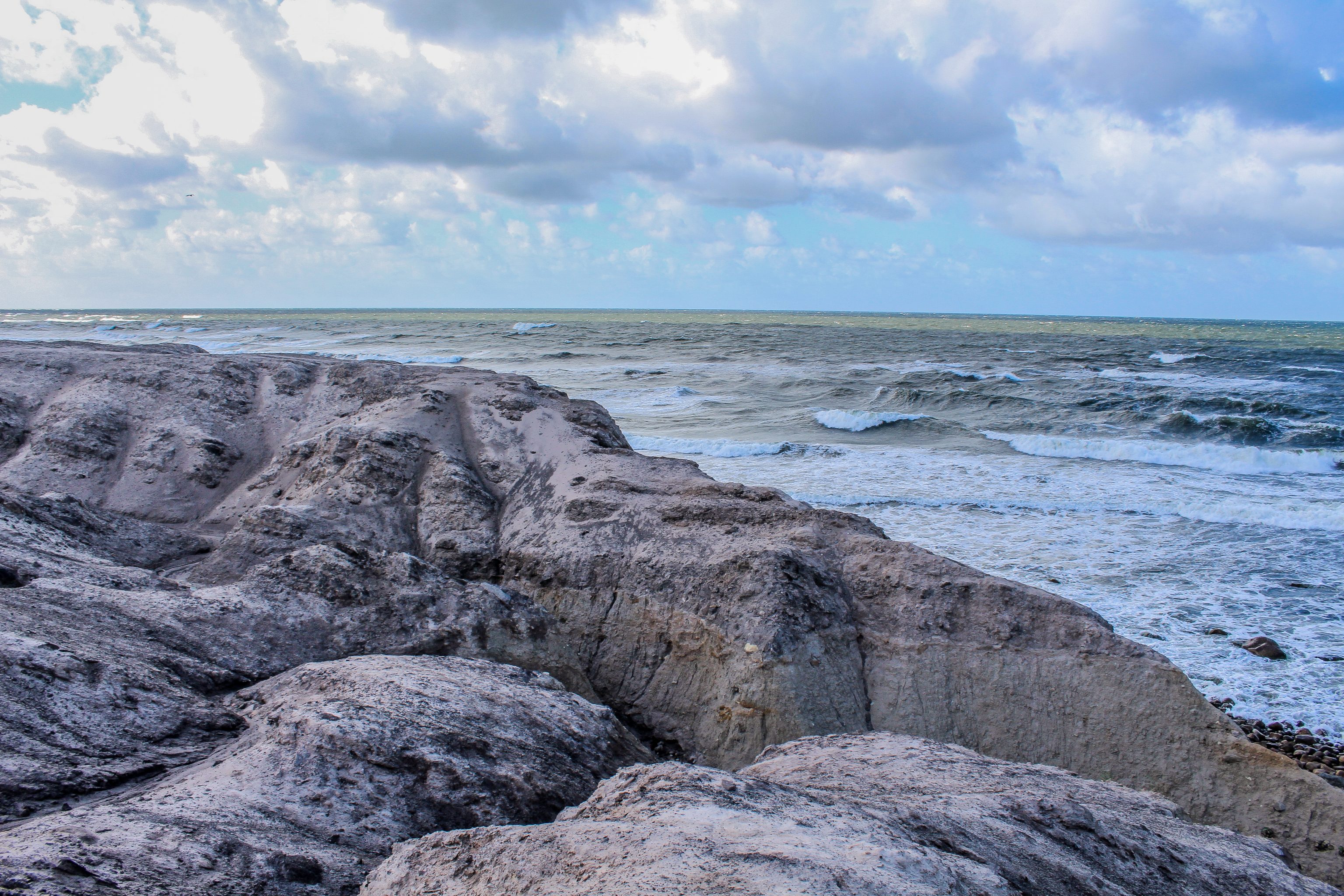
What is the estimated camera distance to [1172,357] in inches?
1428

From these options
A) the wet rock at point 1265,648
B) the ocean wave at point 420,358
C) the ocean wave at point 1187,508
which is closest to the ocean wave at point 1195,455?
the ocean wave at point 1187,508

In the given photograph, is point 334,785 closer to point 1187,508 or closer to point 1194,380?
point 1187,508

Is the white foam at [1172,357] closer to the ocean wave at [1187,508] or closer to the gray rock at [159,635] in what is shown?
the ocean wave at [1187,508]

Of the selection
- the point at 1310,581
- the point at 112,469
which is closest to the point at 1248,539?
the point at 1310,581

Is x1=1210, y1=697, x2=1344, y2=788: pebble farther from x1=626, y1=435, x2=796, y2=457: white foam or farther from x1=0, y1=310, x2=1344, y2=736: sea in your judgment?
x1=626, y1=435, x2=796, y2=457: white foam

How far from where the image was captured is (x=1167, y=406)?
1950 cm

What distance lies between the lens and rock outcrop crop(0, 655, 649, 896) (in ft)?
6.35

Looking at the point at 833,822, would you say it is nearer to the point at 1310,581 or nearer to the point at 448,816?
the point at 448,816

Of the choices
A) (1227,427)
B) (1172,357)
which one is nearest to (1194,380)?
(1227,427)

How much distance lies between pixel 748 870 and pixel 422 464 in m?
4.18

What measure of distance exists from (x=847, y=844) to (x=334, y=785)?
1500mm

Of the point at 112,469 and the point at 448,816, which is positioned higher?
the point at 112,469

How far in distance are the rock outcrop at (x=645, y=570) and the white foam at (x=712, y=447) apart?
7693 millimetres

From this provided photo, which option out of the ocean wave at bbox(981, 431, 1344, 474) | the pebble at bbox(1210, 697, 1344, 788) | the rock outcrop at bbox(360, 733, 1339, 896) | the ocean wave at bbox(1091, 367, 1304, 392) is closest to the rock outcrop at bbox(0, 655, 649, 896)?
the rock outcrop at bbox(360, 733, 1339, 896)
